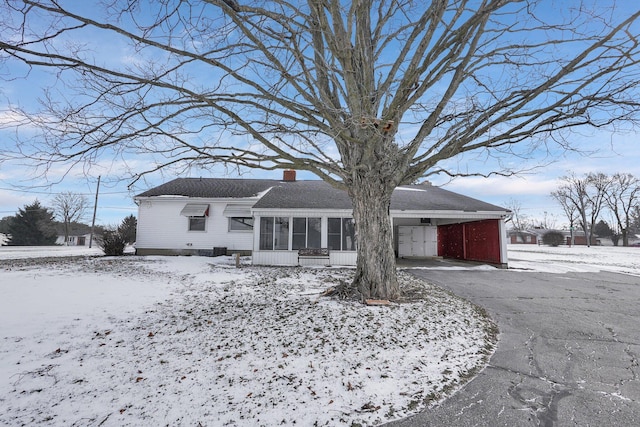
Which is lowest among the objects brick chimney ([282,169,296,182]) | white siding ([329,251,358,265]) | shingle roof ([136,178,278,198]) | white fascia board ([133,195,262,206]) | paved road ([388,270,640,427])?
paved road ([388,270,640,427])

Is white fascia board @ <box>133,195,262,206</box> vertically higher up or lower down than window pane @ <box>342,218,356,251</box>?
higher up

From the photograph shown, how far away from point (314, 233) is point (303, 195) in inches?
103

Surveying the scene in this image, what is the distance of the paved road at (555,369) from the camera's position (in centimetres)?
254

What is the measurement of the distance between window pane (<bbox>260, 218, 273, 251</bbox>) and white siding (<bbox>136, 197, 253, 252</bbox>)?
3487 millimetres

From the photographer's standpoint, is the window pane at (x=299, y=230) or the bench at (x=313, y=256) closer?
the bench at (x=313, y=256)

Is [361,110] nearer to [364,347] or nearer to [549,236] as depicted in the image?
[364,347]

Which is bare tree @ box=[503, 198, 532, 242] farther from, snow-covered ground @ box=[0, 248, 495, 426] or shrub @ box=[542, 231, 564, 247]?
snow-covered ground @ box=[0, 248, 495, 426]

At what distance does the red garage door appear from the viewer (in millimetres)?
14086

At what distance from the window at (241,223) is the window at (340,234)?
17.9 feet

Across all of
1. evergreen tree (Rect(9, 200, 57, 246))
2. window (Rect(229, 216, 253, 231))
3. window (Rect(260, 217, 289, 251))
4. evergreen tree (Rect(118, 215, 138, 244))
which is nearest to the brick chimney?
window (Rect(229, 216, 253, 231))

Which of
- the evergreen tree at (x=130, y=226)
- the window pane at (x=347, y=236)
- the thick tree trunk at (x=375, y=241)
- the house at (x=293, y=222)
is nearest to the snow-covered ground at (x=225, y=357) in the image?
the thick tree trunk at (x=375, y=241)

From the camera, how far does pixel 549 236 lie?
141 feet

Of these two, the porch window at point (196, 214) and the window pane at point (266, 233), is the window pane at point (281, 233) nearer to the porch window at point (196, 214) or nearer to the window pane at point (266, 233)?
the window pane at point (266, 233)

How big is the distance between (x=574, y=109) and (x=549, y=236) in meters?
47.5
